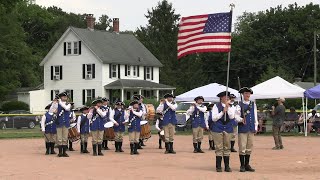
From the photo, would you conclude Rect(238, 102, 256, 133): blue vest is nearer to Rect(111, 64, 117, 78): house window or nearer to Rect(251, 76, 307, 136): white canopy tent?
Rect(251, 76, 307, 136): white canopy tent

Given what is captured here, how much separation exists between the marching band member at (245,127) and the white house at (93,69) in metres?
49.3

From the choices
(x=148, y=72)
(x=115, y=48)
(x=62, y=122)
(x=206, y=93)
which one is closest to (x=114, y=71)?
(x=115, y=48)

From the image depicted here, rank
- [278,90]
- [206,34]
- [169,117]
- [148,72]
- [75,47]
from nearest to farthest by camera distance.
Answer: [206,34] → [169,117] → [278,90] → [75,47] → [148,72]

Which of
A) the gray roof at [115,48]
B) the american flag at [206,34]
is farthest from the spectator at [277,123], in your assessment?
the gray roof at [115,48]

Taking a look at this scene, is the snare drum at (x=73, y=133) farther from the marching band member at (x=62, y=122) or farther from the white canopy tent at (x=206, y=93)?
the white canopy tent at (x=206, y=93)

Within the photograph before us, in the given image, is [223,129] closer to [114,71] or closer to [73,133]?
[73,133]

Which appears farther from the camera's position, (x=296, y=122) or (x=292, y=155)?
(x=296, y=122)

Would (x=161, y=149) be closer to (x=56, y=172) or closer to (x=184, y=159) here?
(x=184, y=159)

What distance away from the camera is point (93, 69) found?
224ft

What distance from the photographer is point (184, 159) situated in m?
20.5

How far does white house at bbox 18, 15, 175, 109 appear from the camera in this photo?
6769cm

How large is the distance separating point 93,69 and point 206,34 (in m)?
49.8

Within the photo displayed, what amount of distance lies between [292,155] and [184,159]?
3.97 metres

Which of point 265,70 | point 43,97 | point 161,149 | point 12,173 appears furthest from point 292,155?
point 265,70
